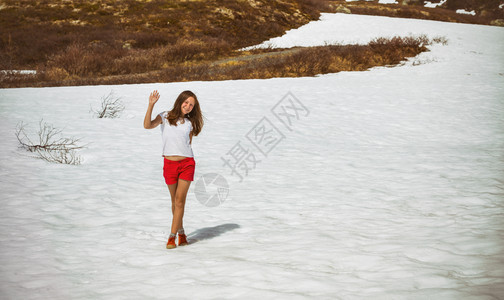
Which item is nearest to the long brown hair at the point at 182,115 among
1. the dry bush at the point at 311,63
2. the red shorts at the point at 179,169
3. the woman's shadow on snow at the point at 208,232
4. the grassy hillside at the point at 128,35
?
the red shorts at the point at 179,169

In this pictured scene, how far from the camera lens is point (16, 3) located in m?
35.6

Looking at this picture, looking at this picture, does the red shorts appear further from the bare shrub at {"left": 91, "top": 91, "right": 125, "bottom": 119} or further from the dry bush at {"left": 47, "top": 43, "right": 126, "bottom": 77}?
the dry bush at {"left": 47, "top": 43, "right": 126, "bottom": 77}

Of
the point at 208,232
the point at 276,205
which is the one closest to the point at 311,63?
the point at 276,205

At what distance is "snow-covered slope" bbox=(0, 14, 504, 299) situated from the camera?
3.53 metres

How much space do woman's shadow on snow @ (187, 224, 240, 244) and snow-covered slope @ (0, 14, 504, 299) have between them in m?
0.02

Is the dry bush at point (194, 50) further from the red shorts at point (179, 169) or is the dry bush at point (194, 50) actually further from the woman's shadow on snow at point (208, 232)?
the red shorts at point (179, 169)

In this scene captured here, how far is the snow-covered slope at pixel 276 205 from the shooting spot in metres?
3.53

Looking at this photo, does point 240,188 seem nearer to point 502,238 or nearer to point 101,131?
point 502,238

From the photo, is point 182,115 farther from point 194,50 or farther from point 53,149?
point 194,50

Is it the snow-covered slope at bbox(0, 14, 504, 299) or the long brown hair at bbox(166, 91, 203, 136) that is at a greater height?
the long brown hair at bbox(166, 91, 203, 136)

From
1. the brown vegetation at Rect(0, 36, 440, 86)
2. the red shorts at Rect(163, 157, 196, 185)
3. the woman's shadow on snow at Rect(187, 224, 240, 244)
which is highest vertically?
the brown vegetation at Rect(0, 36, 440, 86)

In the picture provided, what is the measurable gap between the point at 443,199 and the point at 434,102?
9.10 m

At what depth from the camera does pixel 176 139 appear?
4391 mm

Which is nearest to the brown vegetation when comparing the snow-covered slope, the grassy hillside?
the grassy hillside
